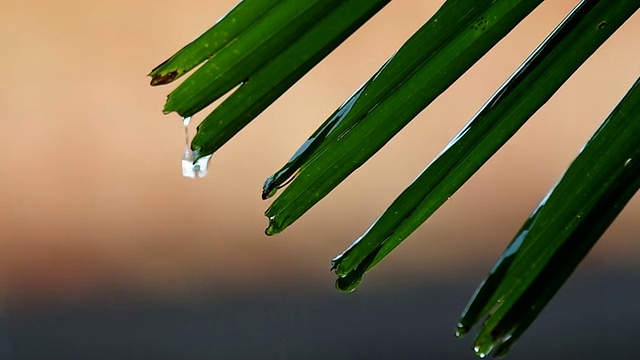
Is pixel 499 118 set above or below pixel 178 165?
below

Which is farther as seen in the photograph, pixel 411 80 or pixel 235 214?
pixel 235 214

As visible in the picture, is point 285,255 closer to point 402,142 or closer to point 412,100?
point 402,142

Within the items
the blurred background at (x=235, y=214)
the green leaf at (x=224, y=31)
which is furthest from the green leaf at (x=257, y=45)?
the blurred background at (x=235, y=214)

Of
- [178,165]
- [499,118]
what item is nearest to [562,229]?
[499,118]

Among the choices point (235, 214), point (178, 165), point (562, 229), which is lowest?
point (562, 229)

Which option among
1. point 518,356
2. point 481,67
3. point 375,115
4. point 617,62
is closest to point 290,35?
point 375,115

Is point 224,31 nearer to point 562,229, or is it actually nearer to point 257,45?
point 257,45

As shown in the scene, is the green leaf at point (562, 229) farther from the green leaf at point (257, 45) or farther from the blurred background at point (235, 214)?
the blurred background at point (235, 214)
